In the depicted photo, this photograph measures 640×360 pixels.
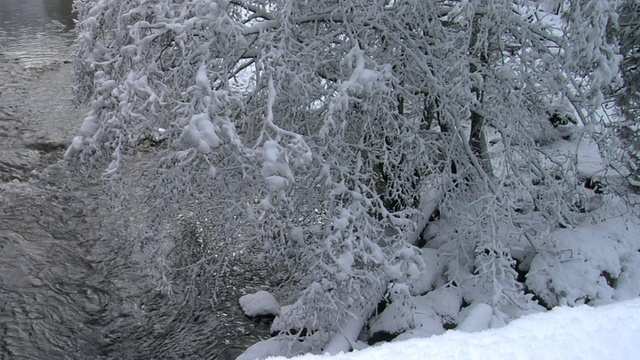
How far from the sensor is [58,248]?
8.59m

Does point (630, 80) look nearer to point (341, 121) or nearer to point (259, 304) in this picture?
point (341, 121)

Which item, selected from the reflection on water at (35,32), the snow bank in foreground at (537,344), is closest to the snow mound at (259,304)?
the snow bank in foreground at (537,344)

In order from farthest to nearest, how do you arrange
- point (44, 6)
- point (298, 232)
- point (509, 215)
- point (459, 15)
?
point (44, 6)
point (509, 215)
point (459, 15)
point (298, 232)

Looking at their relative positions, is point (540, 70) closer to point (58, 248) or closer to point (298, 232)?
point (298, 232)

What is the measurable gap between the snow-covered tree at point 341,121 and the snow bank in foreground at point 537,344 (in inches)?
107

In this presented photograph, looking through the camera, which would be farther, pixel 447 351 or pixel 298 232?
pixel 298 232

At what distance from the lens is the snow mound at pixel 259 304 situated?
24.4ft

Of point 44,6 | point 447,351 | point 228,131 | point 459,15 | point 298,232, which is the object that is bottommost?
point 44,6

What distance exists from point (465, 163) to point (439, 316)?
6.04 ft

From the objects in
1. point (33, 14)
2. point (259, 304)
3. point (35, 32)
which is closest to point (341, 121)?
point (259, 304)

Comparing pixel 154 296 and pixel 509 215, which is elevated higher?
pixel 509 215

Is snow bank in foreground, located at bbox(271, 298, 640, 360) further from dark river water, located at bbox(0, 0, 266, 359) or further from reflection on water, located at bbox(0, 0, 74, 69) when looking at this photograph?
reflection on water, located at bbox(0, 0, 74, 69)

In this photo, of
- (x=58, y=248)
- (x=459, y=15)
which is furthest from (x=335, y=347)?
(x=58, y=248)

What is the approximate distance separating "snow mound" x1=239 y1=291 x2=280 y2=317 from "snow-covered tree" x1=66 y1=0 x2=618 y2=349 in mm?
922
